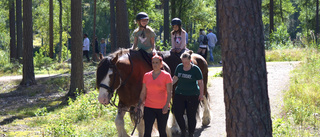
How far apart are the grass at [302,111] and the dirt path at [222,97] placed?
46cm

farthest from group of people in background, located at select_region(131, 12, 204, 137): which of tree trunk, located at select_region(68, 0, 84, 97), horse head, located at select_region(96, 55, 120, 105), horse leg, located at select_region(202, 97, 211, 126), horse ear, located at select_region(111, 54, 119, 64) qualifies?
tree trunk, located at select_region(68, 0, 84, 97)

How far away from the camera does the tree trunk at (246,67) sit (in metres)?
4.24

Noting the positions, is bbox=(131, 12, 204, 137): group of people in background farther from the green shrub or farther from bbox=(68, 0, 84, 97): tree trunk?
bbox=(68, 0, 84, 97): tree trunk

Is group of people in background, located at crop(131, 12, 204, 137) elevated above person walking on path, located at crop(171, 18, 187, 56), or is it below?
below

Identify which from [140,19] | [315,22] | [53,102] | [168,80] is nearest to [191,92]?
[168,80]

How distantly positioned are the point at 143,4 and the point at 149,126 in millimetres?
25675

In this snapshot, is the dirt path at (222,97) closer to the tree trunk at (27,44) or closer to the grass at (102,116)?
the grass at (102,116)

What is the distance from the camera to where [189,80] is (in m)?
7.14

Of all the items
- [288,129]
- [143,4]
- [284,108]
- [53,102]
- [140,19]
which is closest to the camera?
[288,129]

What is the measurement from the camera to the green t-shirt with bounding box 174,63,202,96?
23.3 feet

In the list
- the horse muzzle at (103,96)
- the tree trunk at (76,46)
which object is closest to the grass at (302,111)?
the horse muzzle at (103,96)

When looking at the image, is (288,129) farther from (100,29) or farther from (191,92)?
(100,29)

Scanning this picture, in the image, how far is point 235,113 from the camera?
171 inches

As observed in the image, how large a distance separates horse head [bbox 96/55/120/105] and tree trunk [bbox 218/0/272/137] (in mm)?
2839
